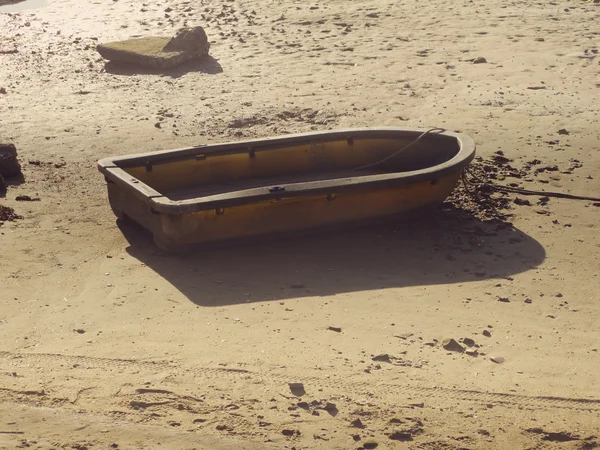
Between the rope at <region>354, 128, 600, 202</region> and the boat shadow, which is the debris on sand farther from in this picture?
the rope at <region>354, 128, 600, 202</region>

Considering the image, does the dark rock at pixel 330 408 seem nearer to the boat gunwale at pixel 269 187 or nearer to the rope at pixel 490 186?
the boat gunwale at pixel 269 187

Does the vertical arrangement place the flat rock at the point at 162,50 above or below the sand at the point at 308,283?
above

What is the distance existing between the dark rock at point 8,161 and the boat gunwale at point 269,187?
140cm

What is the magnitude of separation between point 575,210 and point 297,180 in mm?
2385

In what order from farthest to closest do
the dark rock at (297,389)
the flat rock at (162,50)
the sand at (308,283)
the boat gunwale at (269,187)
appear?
the flat rock at (162,50) → the boat gunwale at (269,187) → the dark rock at (297,389) → the sand at (308,283)

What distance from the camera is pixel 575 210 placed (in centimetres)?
792

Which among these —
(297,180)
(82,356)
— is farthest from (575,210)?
(82,356)

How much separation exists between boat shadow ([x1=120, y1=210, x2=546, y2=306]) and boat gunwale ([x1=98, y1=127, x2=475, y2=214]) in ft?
1.44

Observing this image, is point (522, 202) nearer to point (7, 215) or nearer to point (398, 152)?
point (398, 152)

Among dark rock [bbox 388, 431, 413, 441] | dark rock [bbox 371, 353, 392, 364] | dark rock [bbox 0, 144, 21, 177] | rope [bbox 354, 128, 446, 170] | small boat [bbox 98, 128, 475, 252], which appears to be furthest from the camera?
dark rock [bbox 0, 144, 21, 177]

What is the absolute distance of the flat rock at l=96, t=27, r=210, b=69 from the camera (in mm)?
12094

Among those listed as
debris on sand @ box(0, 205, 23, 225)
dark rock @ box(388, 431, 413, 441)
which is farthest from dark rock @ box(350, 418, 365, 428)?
debris on sand @ box(0, 205, 23, 225)

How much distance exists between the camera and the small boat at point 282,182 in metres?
6.85

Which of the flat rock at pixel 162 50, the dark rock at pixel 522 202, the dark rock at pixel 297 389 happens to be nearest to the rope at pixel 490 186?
the dark rock at pixel 522 202
